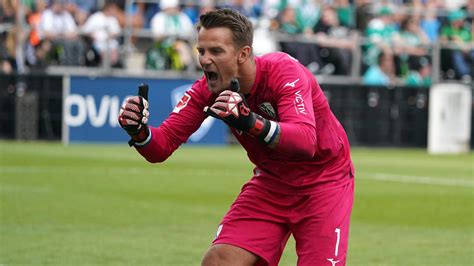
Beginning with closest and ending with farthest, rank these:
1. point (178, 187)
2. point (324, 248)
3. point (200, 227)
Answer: point (324, 248)
point (200, 227)
point (178, 187)

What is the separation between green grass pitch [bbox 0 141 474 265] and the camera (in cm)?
1050

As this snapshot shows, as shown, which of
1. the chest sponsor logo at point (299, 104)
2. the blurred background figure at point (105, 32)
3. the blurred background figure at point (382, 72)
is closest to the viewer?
the chest sponsor logo at point (299, 104)

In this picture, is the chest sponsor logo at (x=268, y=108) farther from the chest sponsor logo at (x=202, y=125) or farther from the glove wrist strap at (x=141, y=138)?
the chest sponsor logo at (x=202, y=125)

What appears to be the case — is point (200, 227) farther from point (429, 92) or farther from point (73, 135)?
point (429, 92)

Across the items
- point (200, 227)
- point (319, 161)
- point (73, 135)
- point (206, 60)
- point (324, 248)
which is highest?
point (206, 60)

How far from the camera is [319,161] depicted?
693cm

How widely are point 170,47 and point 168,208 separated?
481 inches

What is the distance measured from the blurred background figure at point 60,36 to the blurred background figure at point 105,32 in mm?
324

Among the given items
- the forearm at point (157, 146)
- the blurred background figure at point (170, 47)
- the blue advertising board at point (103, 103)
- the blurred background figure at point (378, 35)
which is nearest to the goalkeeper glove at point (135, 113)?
the forearm at point (157, 146)

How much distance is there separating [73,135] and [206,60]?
1914cm

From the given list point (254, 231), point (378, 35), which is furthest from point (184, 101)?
point (378, 35)

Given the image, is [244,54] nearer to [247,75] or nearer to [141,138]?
[247,75]

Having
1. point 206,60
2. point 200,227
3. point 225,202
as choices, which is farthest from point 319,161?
point 225,202

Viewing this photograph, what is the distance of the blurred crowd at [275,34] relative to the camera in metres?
24.8
